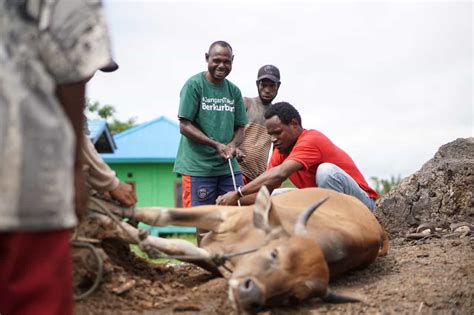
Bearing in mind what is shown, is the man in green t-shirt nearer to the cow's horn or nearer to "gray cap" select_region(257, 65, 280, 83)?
"gray cap" select_region(257, 65, 280, 83)

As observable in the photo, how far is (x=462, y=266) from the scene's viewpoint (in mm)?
6809

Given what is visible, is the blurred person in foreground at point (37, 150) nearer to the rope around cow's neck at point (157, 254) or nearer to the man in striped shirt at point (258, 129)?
the rope around cow's neck at point (157, 254)

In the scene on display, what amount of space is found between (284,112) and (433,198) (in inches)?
88.1

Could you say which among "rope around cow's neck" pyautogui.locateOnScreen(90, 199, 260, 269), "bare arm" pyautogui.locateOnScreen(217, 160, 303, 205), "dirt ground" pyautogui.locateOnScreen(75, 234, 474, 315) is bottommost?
"dirt ground" pyautogui.locateOnScreen(75, 234, 474, 315)

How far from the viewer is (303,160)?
820 cm

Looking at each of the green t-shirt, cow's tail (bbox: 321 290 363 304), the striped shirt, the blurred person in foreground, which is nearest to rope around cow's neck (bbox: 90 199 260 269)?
cow's tail (bbox: 321 290 363 304)

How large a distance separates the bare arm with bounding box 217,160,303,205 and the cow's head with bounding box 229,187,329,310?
2.01m

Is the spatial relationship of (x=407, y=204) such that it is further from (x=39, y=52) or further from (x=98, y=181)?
(x=39, y=52)

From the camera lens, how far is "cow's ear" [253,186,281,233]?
5.66 meters

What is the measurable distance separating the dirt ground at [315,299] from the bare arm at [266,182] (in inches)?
38.0

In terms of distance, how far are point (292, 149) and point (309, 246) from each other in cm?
312

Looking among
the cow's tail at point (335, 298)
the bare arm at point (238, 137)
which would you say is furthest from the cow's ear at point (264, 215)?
the bare arm at point (238, 137)

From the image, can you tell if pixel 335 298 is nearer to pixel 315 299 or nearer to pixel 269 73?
pixel 315 299

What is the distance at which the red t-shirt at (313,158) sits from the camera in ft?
27.0
